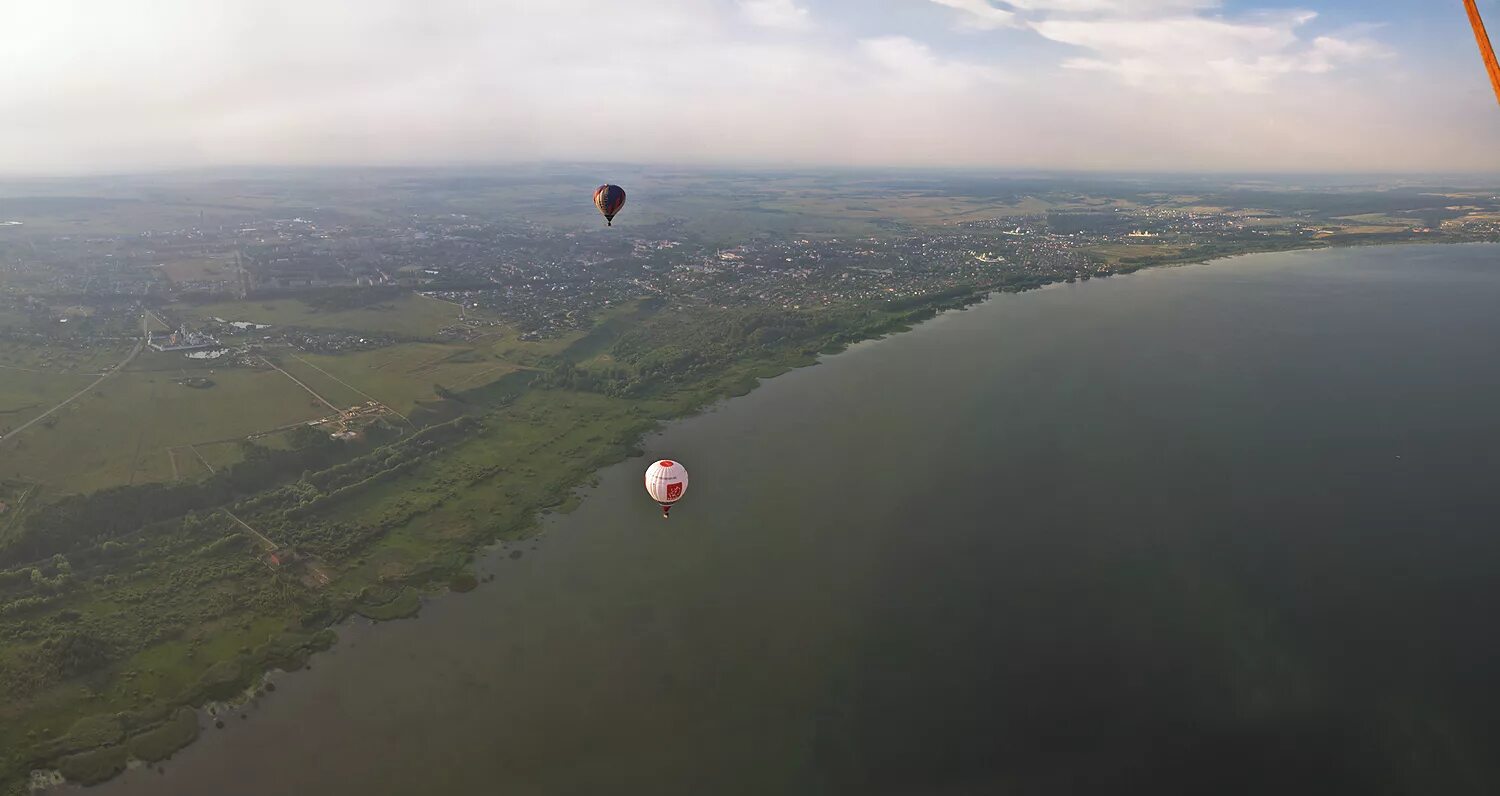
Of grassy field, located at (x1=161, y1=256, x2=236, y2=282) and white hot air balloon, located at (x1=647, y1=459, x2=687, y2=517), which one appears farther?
grassy field, located at (x1=161, y1=256, x2=236, y2=282)

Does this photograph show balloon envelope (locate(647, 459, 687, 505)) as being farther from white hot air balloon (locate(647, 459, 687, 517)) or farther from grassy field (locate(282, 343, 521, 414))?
grassy field (locate(282, 343, 521, 414))

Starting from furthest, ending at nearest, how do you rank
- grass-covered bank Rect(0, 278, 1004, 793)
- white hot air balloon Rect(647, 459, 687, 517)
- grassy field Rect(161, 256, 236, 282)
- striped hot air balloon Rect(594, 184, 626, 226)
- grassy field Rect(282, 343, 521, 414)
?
1. grassy field Rect(161, 256, 236, 282)
2. grassy field Rect(282, 343, 521, 414)
3. striped hot air balloon Rect(594, 184, 626, 226)
4. white hot air balloon Rect(647, 459, 687, 517)
5. grass-covered bank Rect(0, 278, 1004, 793)

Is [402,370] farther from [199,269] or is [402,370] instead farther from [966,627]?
[199,269]

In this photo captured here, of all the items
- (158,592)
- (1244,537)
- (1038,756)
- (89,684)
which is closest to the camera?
(1038,756)

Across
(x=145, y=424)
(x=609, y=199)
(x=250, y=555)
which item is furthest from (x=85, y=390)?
(x=609, y=199)

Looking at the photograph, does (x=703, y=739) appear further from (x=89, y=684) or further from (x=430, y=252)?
(x=430, y=252)

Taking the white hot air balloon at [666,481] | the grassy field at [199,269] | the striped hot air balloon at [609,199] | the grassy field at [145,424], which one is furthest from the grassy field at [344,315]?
the white hot air balloon at [666,481]

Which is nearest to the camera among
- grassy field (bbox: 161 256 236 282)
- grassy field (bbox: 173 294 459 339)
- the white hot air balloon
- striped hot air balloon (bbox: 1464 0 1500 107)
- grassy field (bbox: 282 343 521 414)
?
striped hot air balloon (bbox: 1464 0 1500 107)

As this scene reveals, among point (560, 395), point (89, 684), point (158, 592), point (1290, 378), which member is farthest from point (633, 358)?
point (1290, 378)

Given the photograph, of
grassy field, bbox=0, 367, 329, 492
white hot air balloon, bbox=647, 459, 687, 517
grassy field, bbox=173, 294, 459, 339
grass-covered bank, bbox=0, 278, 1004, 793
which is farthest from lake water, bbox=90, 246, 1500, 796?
grassy field, bbox=173, 294, 459, 339
